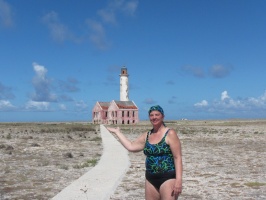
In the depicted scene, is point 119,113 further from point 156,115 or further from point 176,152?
point 176,152

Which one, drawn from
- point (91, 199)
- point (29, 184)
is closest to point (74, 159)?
point (29, 184)

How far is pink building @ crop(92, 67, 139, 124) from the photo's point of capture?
86.4m

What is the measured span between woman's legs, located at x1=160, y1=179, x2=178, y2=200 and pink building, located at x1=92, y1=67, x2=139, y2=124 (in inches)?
3156

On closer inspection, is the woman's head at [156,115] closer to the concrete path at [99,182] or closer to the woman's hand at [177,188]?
the woman's hand at [177,188]

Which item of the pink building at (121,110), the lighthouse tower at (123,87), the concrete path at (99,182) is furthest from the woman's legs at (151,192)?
the lighthouse tower at (123,87)

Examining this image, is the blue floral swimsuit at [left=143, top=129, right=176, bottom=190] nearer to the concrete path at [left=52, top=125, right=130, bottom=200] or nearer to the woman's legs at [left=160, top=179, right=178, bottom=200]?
the woman's legs at [left=160, top=179, right=178, bottom=200]

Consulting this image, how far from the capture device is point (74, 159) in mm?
18891

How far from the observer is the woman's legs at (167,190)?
17.6 feet

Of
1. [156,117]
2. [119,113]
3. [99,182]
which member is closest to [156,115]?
[156,117]

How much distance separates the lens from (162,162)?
5422 mm

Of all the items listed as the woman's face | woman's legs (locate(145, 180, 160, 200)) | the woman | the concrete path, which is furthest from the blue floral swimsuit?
the concrete path

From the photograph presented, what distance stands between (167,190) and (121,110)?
264ft

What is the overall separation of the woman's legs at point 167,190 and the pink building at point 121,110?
263 ft

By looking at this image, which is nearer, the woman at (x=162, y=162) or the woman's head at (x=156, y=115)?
the woman at (x=162, y=162)
